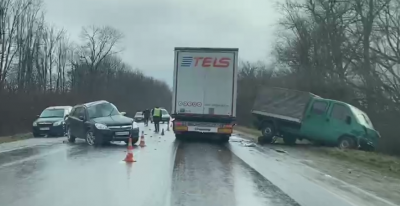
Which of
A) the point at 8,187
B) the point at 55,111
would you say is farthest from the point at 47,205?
the point at 55,111

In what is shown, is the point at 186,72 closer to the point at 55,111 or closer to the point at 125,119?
the point at 125,119

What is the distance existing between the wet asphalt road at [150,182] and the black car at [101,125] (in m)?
4.07

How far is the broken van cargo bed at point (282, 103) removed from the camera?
80.2 feet

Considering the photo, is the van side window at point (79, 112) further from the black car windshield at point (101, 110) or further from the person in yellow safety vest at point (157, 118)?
the person in yellow safety vest at point (157, 118)

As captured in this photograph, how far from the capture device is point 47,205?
813 centimetres

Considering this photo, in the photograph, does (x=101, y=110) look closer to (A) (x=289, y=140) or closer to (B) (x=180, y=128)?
(B) (x=180, y=128)

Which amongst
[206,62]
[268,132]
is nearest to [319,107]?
[268,132]

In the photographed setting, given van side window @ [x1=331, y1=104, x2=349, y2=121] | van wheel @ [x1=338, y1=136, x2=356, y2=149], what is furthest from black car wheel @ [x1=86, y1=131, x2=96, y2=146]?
van wheel @ [x1=338, y1=136, x2=356, y2=149]

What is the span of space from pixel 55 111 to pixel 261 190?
79.1 ft

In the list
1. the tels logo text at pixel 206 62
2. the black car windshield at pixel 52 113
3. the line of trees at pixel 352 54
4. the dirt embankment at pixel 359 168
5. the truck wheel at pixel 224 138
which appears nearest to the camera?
the dirt embankment at pixel 359 168

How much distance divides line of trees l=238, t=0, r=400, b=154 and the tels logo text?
11.5m

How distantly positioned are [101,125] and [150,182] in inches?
403

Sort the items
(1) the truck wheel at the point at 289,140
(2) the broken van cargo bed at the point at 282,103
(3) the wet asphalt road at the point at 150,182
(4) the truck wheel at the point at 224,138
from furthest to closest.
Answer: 1. (1) the truck wheel at the point at 289,140
2. (4) the truck wheel at the point at 224,138
3. (2) the broken van cargo bed at the point at 282,103
4. (3) the wet asphalt road at the point at 150,182

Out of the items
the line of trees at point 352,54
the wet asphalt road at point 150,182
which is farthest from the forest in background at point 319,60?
the wet asphalt road at point 150,182
